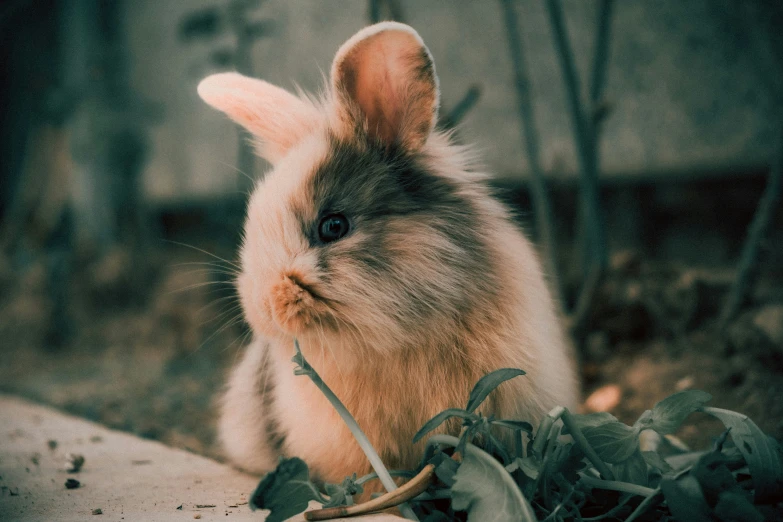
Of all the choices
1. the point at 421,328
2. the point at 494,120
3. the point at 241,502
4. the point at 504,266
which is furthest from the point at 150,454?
the point at 494,120

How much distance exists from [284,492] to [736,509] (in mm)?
804

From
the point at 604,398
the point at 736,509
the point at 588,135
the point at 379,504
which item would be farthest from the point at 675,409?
the point at 588,135

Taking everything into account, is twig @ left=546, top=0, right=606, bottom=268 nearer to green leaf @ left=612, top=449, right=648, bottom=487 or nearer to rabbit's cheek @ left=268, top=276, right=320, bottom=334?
green leaf @ left=612, top=449, right=648, bottom=487

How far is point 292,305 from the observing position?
1423 millimetres

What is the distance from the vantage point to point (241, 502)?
154cm

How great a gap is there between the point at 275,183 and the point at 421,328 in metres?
0.52

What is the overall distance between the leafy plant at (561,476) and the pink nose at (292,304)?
0.09 m

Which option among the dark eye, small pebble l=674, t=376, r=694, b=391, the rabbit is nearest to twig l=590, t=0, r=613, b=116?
small pebble l=674, t=376, r=694, b=391

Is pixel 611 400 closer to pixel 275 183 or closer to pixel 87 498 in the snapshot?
pixel 275 183

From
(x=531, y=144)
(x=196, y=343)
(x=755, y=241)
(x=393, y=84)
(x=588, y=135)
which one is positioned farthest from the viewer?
(x=196, y=343)

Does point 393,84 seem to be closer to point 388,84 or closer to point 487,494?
point 388,84

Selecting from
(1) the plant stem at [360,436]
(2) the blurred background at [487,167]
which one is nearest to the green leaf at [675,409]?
(1) the plant stem at [360,436]

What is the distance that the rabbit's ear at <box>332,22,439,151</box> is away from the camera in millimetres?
1521

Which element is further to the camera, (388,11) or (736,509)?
(388,11)
